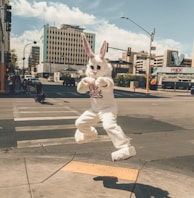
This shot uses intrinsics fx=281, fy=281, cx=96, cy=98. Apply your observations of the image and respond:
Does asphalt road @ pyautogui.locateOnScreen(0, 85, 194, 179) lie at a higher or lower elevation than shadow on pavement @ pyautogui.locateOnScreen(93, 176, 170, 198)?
higher

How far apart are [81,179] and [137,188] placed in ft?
3.68

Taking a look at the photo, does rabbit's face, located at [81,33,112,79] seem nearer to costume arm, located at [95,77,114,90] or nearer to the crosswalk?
costume arm, located at [95,77,114,90]

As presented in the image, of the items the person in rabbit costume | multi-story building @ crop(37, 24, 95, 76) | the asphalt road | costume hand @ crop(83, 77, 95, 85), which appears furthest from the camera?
multi-story building @ crop(37, 24, 95, 76)

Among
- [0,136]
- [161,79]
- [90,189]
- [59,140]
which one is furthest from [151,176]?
[161,79]

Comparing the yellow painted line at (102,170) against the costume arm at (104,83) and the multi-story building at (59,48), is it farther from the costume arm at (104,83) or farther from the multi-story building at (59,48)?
the multi-story building at (59,48)

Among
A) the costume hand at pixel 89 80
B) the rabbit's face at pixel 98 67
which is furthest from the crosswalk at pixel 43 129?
the rabbit's face at pixel 98 67

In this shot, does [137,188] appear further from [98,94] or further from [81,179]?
[98,94]

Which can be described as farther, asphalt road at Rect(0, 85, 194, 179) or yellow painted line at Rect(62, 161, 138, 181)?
asphalt road at Rect(0, 85, 194, 179)

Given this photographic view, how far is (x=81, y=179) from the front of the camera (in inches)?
220

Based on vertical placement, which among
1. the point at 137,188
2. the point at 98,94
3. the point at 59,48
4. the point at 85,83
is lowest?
the point at 137,188

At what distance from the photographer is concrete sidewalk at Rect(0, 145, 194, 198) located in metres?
4.94

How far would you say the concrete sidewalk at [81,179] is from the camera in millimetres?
4941

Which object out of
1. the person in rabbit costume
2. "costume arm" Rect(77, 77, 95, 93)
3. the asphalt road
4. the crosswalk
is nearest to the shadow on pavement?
the person in rabbit costume

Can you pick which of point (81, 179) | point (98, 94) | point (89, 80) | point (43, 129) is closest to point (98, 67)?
point (89, 80)
